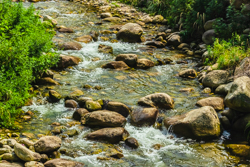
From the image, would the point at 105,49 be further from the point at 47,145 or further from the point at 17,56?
the point at 47,145

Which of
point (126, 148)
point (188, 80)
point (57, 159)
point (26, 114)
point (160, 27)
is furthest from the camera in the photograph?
point (160, 27)

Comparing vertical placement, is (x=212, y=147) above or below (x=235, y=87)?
below

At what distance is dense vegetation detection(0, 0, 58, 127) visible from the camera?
6.71m

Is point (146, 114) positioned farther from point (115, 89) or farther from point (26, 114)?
point (26, 114)

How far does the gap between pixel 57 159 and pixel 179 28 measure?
36.9 ft

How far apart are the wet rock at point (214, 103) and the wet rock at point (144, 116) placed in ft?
4.62

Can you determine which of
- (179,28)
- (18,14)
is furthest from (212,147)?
(179,28)

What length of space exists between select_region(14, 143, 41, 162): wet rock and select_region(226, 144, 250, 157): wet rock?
4.20 meters

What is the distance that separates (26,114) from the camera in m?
7.44

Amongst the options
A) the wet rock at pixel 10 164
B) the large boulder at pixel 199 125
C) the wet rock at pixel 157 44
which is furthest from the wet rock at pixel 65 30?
the wet rock at pixel 10 164

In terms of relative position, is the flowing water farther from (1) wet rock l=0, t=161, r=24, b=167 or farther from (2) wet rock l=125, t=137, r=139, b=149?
(1) wet rock l=0, t=161, r=24, b=167

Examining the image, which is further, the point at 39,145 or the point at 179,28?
the point at 179,28

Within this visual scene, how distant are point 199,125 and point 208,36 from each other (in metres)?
7.24

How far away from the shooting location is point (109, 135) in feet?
21.9
